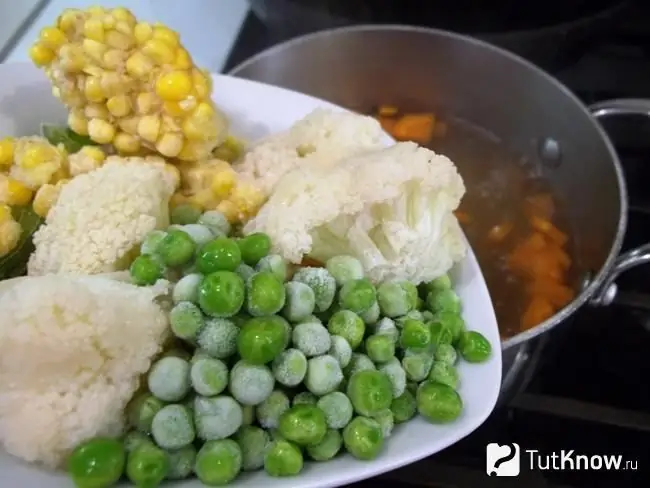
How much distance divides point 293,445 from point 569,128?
28.1 inches

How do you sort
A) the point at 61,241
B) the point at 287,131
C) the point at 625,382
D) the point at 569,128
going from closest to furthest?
the point at 61,241 → the point at 287,131 → the point at 625,382 → the point at 569,128

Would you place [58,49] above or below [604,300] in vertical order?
above

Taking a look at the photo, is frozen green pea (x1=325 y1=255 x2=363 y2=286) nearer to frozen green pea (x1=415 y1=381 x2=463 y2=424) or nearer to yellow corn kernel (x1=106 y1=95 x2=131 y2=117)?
frozen green pea (x1=415 y1=381 x2=463 y2=424)

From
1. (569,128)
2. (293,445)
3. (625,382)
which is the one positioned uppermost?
(569,128)

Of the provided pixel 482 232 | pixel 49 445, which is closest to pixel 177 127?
pixel 49 445

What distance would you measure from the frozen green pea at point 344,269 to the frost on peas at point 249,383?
119 mm

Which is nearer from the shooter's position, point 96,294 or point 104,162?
point 96,294

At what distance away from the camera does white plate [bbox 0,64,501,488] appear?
0.57m

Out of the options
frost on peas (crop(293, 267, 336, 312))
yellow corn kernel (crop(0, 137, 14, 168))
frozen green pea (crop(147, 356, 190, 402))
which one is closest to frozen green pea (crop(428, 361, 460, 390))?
frost on peas (crop(293, 267, 336, 312))

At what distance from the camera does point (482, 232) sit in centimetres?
111

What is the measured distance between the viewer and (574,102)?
1.07m

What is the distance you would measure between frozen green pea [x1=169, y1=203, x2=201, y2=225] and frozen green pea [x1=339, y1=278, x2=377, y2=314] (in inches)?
6.9

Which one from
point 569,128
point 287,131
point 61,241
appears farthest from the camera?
point 569,128

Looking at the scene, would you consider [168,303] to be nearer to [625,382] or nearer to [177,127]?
[177,127]
